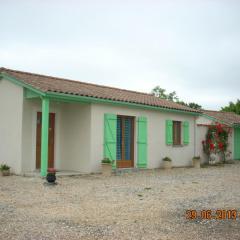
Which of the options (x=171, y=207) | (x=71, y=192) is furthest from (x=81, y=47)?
(x=171, y=207)

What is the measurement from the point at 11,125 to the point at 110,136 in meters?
3.40

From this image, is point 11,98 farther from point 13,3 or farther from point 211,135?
point 211,135

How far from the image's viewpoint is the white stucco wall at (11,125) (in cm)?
1248

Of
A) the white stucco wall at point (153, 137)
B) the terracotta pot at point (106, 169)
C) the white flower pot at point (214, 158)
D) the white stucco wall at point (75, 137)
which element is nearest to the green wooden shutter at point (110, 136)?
the white stucco wall at point (153, 137)

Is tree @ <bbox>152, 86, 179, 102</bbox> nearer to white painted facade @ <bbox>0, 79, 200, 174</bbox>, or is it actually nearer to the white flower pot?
the white flower pot

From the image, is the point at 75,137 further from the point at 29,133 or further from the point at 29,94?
the point at 29,94

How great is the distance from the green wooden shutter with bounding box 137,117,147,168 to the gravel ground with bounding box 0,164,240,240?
3550mm

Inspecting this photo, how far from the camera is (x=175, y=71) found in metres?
19.6

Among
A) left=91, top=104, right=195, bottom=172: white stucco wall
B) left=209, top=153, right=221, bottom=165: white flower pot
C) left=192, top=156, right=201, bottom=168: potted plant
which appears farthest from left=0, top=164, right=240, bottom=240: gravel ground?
left=209, top=153, right=221, bottom=165: white flower pot

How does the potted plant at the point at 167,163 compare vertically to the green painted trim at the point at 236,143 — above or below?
below

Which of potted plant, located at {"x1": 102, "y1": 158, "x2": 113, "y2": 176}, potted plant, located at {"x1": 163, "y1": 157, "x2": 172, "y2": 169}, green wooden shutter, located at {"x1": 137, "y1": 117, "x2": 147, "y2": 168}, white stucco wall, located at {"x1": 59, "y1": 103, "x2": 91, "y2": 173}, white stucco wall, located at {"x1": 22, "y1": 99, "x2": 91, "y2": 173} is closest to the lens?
white stucco wall, located at {"x1": 22, "y1": 99, "x2": 91, "y2": 173}

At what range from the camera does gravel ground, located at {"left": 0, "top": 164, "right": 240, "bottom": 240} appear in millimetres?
5297

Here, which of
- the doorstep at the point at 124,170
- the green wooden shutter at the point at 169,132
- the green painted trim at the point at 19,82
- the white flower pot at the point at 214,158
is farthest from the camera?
the white flower pot at the point at 214,158

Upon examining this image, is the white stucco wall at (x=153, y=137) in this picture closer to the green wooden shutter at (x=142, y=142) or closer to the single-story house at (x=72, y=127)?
the single-story house at (x=72, y=127)
